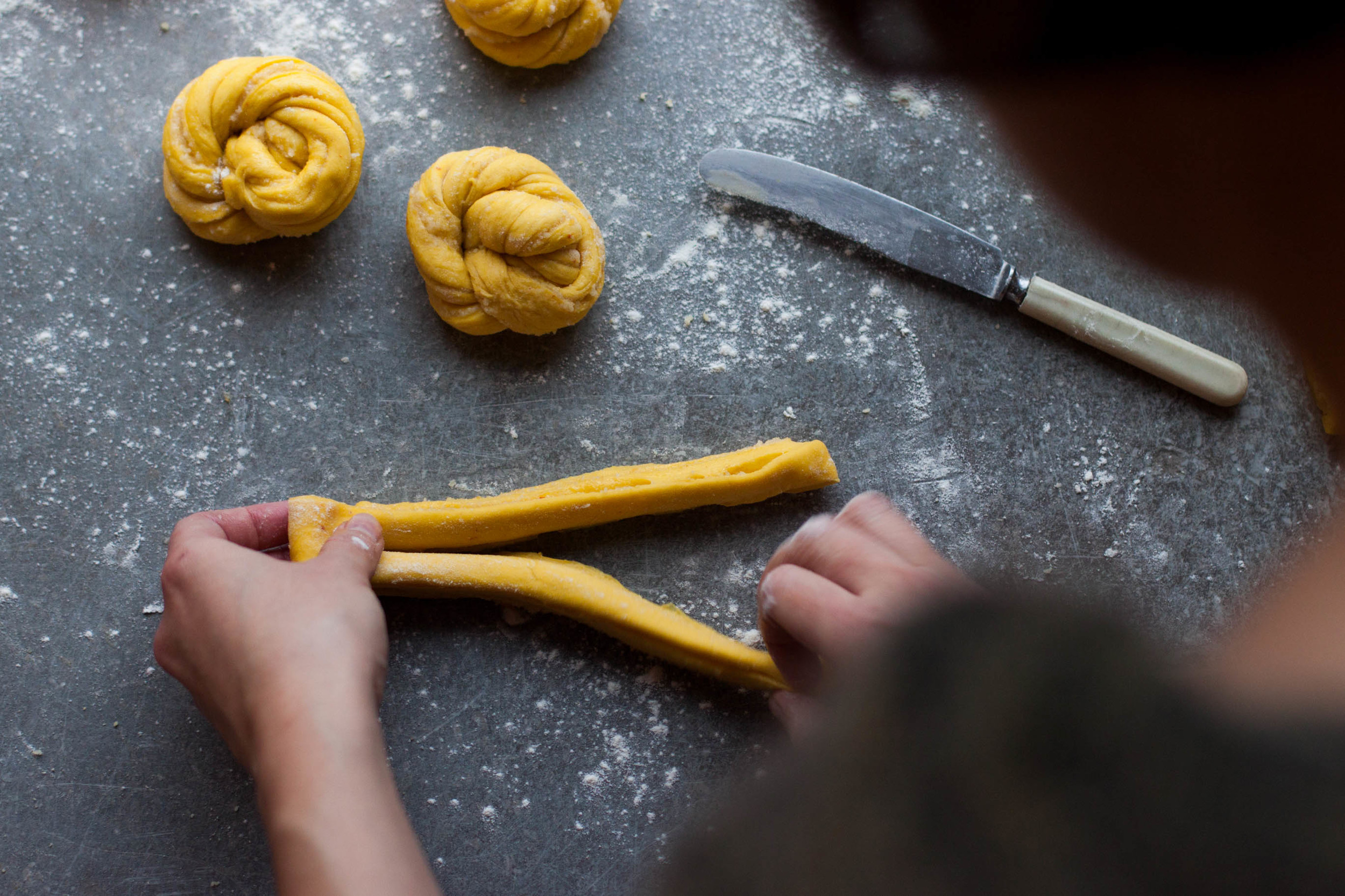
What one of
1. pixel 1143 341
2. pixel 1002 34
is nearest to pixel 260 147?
Answer: pixel 1002 34

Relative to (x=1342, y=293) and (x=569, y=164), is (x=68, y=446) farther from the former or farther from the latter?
(x=1342, y=293)

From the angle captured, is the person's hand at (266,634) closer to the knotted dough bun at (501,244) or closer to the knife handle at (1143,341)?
the knotted dough bun at (501,244)

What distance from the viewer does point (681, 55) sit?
51.0 inches

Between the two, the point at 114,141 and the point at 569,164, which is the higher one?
the point at 569,164

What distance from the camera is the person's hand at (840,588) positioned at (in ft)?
2.60

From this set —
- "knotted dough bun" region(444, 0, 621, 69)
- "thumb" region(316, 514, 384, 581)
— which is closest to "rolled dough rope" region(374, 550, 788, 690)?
"thumb" region(316, 514, 384, 581)

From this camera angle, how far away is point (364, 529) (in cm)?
107

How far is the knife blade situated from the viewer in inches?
47.7

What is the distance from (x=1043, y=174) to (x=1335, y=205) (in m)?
0.40

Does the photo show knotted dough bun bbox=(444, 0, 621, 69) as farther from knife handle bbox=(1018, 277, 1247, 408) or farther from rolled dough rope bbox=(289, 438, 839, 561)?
knife handle bbox=(1018, 277, 1247, 408)

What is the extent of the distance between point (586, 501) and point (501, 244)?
38 cm

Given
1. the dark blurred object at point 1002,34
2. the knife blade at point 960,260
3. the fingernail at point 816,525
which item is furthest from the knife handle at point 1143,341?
the fingernail at point 816,525

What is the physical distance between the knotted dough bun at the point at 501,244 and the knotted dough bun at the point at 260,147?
0.13 metres

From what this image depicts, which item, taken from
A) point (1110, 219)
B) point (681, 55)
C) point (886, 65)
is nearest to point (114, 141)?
point (681, 55)
